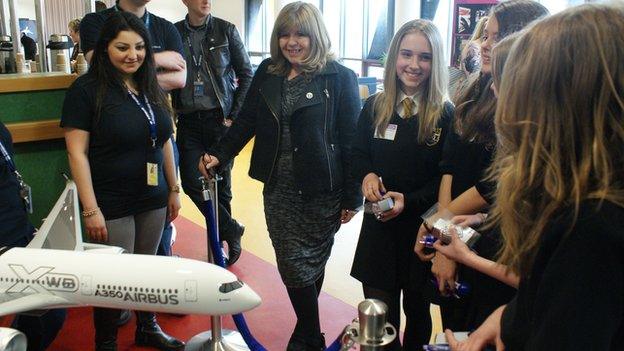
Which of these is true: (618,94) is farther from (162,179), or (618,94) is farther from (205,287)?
(162,179)

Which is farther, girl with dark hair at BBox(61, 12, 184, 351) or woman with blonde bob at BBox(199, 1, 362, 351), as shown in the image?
woman with blonde bob at BBox(199, 1, 362, 351)

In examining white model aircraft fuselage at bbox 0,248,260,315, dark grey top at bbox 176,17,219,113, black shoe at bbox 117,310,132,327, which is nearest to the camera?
white model aircraft fuselage at bbox 0,248,260,315

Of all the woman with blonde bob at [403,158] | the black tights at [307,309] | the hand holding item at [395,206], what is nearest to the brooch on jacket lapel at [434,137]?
the woman with blonde bob at [403,158]

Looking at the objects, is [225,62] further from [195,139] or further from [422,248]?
[422,248]

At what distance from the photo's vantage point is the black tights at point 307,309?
8.43ft

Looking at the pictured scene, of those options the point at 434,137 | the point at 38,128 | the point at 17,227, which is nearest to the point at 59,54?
the point at 38,128

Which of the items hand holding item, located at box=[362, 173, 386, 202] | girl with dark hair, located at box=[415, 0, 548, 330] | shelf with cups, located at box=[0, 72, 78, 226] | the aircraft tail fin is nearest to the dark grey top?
shelf with cups, located at box=[0, 72, 78, 226]

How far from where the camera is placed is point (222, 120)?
3494 millimetres

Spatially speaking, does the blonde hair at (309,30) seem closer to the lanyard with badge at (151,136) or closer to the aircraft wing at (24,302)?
the lanyard with badge at (151,136)

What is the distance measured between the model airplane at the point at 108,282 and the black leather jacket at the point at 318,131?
4.13 feet

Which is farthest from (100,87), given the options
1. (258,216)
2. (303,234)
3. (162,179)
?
(258,216)

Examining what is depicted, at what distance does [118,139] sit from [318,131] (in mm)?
839

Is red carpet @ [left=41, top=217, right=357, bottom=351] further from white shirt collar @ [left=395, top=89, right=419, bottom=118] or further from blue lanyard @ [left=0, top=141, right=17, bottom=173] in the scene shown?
white shirt collar @ [left=395, top=89, right=419, bottom=118]

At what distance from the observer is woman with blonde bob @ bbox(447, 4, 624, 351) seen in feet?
2.64
